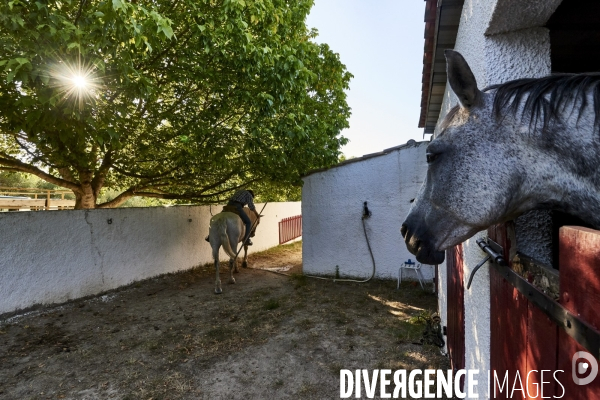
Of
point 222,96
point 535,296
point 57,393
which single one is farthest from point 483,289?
point 222,96

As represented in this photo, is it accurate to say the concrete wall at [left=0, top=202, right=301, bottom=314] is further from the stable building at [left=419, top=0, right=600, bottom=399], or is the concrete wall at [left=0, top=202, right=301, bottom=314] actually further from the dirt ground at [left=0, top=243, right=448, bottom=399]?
the stable building at [left=419, top=0, right=600, bottom=399]

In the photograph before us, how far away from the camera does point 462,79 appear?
114 cm

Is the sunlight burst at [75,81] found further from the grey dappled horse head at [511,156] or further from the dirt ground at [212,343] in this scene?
the grey dappled horse head at [511,156]

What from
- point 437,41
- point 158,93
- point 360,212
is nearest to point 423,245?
point 437,41

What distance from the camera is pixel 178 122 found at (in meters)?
6.07

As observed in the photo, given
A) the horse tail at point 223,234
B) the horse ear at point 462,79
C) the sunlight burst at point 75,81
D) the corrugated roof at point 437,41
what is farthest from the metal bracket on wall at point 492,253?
the horse tail at point 223,234

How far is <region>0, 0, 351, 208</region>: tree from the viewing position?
2.99 m

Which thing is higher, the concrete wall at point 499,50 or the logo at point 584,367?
the concrete wall at point 499,50

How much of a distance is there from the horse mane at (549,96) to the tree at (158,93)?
127 inches

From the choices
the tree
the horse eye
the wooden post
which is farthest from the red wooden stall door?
the tree

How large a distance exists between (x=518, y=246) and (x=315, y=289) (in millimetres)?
5549

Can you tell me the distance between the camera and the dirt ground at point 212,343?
3.14 meters

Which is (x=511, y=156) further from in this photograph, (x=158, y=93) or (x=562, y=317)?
(x=158, y=93)

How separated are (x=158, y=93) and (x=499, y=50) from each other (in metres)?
5.60
